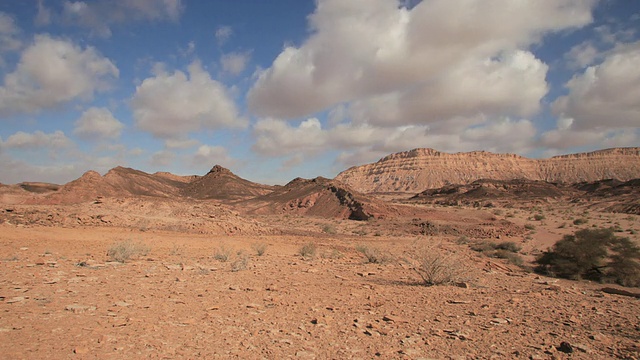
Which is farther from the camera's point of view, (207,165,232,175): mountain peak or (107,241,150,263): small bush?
(207,165,232,175): mountain peak

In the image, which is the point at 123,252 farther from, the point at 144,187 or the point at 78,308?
the point at 144,187

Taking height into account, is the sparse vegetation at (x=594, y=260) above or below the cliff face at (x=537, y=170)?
below

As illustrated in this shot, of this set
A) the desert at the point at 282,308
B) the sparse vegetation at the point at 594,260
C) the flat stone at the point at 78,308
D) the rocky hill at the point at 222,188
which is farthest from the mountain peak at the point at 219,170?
the flat stone at the point at 78,308

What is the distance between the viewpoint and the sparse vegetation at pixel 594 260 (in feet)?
44.2

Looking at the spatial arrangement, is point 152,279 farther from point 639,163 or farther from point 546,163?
point 546,163

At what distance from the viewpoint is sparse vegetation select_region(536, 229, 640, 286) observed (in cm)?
1347

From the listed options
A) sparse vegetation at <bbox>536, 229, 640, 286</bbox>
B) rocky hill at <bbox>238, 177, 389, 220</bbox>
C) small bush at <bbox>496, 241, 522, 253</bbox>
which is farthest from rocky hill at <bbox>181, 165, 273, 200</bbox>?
sparse vegetation at <bbox>536, 229, 640, 286</bbox>

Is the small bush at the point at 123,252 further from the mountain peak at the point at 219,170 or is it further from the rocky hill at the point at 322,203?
the mountain peak at the point at 219,170

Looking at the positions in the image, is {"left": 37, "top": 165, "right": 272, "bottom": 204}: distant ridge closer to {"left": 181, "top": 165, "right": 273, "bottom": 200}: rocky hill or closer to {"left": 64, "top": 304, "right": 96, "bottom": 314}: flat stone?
{"left": 181, "top": 165, "right": 273, "bottom": 200}: rocky hill

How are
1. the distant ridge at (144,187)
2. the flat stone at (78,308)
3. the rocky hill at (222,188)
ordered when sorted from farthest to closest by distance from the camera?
the rocky hill at (222,188), the distant ridge at (144,187), the flat stone at (78,308)

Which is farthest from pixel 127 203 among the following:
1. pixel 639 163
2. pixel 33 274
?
pixel 639 163

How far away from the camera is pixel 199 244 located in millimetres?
18422

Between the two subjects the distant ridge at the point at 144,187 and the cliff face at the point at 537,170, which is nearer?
the distant ridge at the point at 144,187

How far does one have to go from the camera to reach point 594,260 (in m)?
14.4
